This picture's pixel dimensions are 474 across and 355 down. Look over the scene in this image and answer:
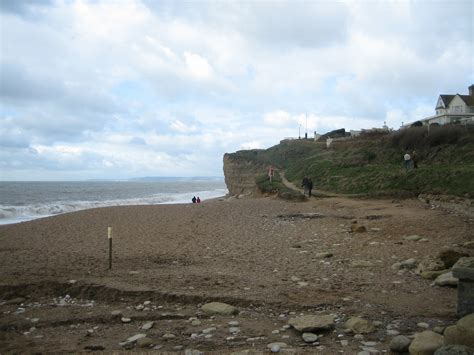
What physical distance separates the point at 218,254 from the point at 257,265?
185cm

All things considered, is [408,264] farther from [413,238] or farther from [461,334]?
[461,334]

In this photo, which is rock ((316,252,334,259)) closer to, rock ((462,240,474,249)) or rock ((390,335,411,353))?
rock ((462,240,474,249))

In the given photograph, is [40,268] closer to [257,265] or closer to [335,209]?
[257,265]

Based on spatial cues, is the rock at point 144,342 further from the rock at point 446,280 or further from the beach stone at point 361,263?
the beach stone at point 361,263

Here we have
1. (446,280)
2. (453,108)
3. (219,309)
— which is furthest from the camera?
(453,108)

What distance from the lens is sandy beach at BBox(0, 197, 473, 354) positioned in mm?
5820

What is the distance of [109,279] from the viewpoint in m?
8.82

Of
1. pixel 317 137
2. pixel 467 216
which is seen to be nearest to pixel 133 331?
pixel 467 216

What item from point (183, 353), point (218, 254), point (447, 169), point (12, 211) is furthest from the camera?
point (12, 211)

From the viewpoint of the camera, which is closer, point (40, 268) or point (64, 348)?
point (64, 348)

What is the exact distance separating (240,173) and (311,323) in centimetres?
5227

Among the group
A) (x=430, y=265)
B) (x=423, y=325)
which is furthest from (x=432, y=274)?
Result: (x=423, y=325)

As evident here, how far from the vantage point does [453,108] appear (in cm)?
5503

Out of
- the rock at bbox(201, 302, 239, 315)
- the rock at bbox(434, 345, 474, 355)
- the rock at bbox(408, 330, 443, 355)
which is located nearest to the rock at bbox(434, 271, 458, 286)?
the rock at bbox(408, 330, 443, 355)
